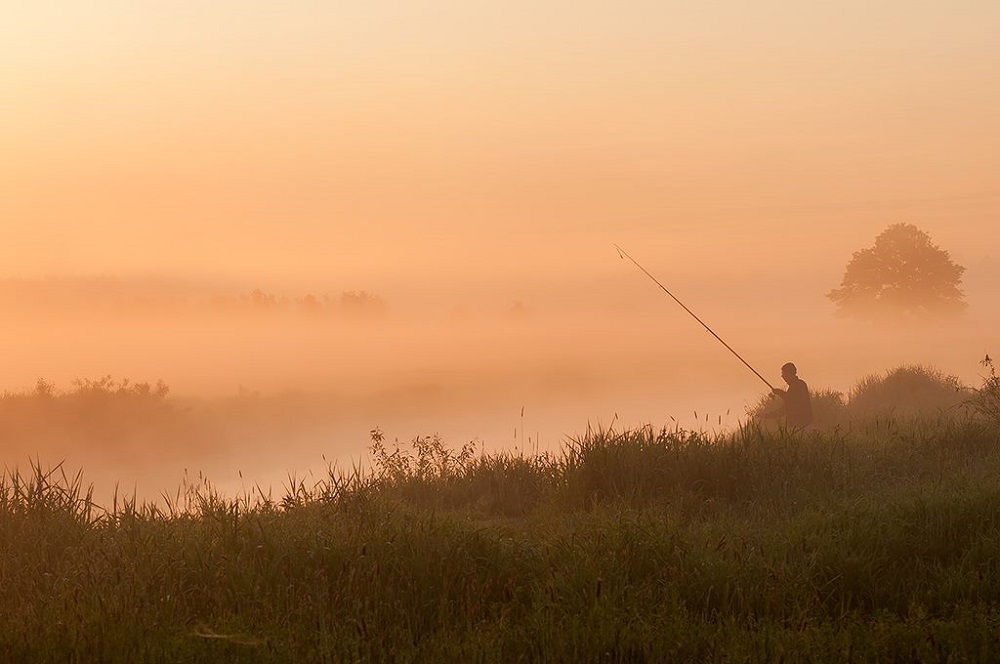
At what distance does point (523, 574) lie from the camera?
8117 mm

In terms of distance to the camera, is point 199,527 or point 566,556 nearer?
point 566,556

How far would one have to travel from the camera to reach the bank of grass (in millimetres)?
6469

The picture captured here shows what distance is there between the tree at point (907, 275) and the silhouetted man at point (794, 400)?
39719 millimetres

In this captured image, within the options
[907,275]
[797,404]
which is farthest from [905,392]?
[907,275]

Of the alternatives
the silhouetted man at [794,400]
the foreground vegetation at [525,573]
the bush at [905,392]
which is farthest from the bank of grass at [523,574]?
the bush at [905,392]

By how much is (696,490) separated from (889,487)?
2160mm

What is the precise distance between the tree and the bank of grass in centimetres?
4670

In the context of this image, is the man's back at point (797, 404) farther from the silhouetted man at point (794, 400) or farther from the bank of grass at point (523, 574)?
the bank of grass at point (523, 574)

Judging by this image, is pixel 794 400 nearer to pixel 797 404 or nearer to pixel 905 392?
pixel 797 404

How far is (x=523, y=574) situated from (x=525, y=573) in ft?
0.19

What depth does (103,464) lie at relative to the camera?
65.1 metres

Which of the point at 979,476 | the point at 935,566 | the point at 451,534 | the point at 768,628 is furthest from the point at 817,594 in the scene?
the point at 979,476

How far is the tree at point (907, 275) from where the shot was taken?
5491 cm

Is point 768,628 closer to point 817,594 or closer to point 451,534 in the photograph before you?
point 817,594
